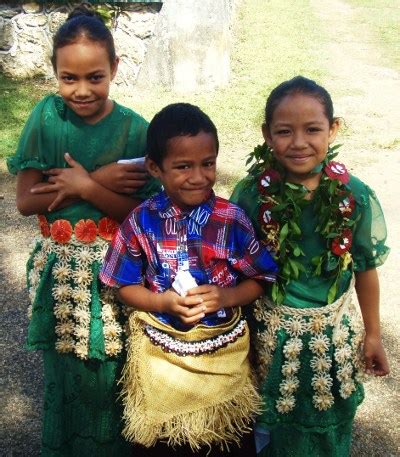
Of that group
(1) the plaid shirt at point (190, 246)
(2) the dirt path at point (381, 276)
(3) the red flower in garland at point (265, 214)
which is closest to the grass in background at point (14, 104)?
(2) the dirt path at point (381, 276)

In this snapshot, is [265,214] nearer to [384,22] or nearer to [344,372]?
[344,372]

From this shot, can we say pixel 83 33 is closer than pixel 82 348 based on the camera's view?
Yes

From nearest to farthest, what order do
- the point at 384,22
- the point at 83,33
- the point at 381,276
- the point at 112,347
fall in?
the point at 83,33 < the point at 112,347 < the point at 381,276 < the point at 384,22

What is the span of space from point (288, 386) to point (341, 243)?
1.72 ft

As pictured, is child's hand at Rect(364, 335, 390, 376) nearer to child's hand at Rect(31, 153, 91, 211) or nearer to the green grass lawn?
child's hand at Rect(31, 153, 91, 211)

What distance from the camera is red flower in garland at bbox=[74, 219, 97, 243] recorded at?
7.24 feet

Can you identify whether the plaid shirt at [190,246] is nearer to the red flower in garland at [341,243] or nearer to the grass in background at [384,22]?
the red flower in garland at [341,243]

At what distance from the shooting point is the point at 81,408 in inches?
96.8

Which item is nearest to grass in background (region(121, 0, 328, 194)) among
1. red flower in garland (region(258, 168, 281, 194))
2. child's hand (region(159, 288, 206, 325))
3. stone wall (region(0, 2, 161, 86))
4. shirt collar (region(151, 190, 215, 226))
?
stone wall (region(0, 2, 161, 86))

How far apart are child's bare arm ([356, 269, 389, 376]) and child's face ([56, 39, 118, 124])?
1.10 m

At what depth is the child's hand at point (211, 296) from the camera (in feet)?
6.42

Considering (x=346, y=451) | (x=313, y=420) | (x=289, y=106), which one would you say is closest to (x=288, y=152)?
(x=289, y=106)

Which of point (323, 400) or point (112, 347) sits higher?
point (112, 347)

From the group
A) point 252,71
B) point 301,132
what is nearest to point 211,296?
point 301,132
